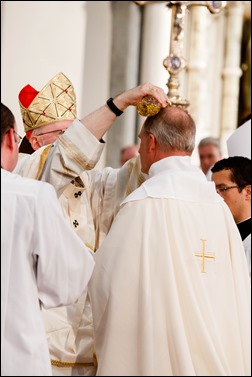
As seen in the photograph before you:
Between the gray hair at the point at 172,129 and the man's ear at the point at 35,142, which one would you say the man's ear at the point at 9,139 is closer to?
the gray hair at the point at 172,129

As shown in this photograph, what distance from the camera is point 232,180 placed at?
5.99 m

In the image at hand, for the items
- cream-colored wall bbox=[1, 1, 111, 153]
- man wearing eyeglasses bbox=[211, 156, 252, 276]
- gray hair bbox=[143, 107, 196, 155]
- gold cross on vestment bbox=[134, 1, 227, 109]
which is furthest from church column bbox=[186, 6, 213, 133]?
gray hair bbox=[143, 107, 196, 155]

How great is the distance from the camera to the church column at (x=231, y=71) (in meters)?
18.9

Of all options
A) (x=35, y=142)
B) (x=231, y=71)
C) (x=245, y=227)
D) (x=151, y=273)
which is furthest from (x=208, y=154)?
(x=231, y=71)

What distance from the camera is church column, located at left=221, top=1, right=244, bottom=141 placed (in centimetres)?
1891

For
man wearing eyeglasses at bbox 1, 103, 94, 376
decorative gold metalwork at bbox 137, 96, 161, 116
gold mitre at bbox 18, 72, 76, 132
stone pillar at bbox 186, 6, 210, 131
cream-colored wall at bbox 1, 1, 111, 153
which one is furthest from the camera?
stone pillar at bbox 186, 6, 210, 131

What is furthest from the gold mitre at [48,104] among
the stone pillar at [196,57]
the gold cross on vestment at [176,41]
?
the stone pillar at [196,57]

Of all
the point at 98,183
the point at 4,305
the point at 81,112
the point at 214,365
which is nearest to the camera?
the point at 4,305

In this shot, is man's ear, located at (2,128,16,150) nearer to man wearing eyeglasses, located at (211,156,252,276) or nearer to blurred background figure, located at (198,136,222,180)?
man wearing eyeglasses, located at (211,156,252,276)

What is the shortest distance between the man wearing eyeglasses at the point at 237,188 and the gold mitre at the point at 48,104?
3.92ft

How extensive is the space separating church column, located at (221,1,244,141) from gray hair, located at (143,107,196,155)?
46.7 feet

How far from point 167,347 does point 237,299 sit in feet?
1.28

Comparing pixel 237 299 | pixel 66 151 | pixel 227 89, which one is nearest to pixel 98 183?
pixel 66 151

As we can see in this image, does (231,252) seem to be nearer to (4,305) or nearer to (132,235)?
(132,235)
